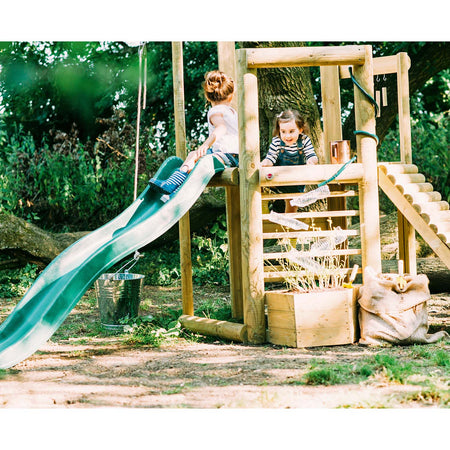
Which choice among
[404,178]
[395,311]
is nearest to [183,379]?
[395,311]

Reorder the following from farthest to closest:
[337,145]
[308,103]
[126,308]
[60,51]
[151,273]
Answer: [60,51]
[151,273]
[308,103]
[126,308]
[337,145]

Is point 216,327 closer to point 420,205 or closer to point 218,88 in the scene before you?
point 420,205

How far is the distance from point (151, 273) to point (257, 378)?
484cm

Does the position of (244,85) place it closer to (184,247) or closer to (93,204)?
(184,247)

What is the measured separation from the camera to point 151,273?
27.7 feet

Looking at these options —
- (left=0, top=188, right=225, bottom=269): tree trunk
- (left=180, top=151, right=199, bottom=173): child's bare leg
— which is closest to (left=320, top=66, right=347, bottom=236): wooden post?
(left=180, top=151, right=199, bottom=173): child's bare leg

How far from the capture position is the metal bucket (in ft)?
17.8

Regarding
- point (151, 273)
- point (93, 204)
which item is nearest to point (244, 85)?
point (151, 273)

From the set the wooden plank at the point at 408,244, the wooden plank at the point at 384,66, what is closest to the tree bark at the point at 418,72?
the wooden plank at the point at 384,66

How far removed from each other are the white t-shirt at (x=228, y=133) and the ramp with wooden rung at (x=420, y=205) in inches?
49.4

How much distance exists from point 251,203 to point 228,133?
3.39 feet

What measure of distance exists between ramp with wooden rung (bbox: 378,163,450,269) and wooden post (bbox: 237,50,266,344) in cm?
115

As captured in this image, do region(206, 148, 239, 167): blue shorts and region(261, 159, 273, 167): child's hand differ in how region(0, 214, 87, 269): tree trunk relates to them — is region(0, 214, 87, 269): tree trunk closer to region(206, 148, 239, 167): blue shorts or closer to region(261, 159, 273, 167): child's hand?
region(206, 148, 239, 167): blue shorts

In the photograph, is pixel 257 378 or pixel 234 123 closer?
pixel 257 378
